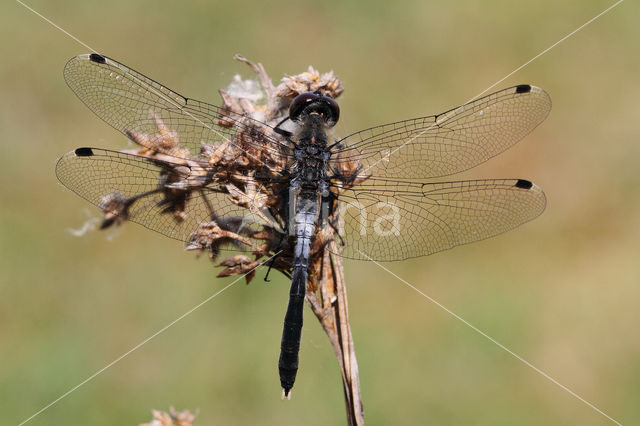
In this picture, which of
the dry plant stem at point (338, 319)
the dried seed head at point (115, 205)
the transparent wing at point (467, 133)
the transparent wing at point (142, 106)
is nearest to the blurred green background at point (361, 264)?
the transparent wing at point (467, 133)

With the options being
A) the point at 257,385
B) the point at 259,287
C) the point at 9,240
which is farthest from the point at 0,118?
the point at 257,385

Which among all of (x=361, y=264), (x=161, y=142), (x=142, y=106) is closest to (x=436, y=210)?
(x=161, y=142)

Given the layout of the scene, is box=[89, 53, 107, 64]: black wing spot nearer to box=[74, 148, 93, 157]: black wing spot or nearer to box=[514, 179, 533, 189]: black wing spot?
box=[74, 148, 93, 157]: black wing spot

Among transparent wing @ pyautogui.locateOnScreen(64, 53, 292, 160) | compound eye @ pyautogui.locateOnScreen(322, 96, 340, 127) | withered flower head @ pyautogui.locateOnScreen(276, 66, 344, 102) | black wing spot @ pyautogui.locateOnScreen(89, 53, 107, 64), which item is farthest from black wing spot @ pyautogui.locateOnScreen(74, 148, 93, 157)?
compound eye @ pyautogui.locateOnScreen(322, 96, 340, 127)

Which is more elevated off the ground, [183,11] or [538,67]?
[183,11]

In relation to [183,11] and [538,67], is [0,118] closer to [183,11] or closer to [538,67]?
[183,11]

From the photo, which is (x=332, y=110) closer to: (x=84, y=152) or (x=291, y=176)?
(x=291, y=176)
